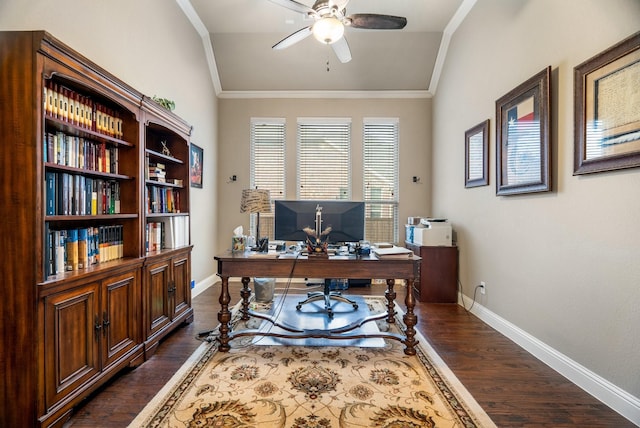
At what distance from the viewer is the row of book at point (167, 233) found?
2566mm

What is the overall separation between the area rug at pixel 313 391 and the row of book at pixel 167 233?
943mm

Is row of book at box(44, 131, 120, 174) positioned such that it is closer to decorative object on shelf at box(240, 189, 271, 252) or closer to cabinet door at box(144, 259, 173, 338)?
cabinet door at box(144, 259, 173, 338)

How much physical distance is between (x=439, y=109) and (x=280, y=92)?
239 cm

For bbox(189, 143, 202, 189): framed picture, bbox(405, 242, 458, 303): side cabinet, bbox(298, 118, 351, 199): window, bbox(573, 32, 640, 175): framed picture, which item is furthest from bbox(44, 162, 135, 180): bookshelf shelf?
bbox(405, 242, 458, 303): side cabinet

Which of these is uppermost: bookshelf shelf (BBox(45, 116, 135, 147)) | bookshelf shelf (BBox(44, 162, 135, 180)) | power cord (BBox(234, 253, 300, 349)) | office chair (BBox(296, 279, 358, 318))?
bookshelf shelf (BBox(45, 116, 135, 147))

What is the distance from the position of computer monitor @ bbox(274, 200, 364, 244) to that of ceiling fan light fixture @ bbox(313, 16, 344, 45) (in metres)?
1.33

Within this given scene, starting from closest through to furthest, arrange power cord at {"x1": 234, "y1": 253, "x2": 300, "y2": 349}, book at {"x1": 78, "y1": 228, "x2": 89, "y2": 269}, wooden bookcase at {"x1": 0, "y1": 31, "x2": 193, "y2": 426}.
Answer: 1. wooden bookcase at {"x1": 0, "y1": 31, "x2": 193, "y2": 426}
2. book at {"x1": 78, "y1": 228, "x2": 89, "y2": 269}
3. power cord at {"x1": 234, "y1": 253, "x2": 300, "y2": 349}

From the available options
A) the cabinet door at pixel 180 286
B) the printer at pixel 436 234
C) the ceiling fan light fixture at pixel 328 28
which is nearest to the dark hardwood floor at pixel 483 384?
the cabinet door at pixel 180 286

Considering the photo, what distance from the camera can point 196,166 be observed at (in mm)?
3965

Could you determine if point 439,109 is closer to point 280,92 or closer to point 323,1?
point 280,92

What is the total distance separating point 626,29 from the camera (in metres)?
1.69

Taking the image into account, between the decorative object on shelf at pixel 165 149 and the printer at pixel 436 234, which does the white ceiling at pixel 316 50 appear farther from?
the printer at pixel 436 234

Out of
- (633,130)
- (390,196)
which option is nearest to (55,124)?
(633,130)

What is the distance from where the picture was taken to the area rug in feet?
5.33
